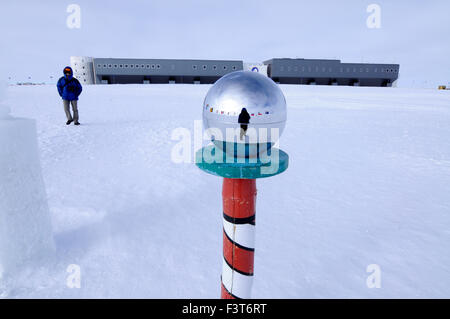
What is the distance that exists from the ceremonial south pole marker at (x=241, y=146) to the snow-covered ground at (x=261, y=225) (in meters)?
0.77

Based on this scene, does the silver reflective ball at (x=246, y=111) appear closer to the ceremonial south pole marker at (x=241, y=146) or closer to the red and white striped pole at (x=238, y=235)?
the ceremonial south pole marker at (x=241, y=146)

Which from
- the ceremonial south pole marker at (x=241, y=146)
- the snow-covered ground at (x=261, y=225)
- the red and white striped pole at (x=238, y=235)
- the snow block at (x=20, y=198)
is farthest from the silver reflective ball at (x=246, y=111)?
the snow block at (x=20, y=198)

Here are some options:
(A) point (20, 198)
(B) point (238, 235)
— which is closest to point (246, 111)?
(B) point (238, 235)

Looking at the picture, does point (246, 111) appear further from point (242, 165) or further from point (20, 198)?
point (20, 198)

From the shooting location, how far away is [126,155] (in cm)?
517

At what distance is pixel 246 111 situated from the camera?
1154mm

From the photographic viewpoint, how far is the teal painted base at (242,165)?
3.92 ft

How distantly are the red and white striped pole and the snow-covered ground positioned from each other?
0.53 metres

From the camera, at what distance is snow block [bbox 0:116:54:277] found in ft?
5.84

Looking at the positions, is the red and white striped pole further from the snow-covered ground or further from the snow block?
the snow block

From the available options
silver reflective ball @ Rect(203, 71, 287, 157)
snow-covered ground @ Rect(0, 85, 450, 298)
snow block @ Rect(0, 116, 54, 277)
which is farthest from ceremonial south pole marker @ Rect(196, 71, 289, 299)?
snow block @ Rect(0, 116, 54, 277)

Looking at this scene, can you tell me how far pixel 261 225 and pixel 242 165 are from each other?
1.79 metres
